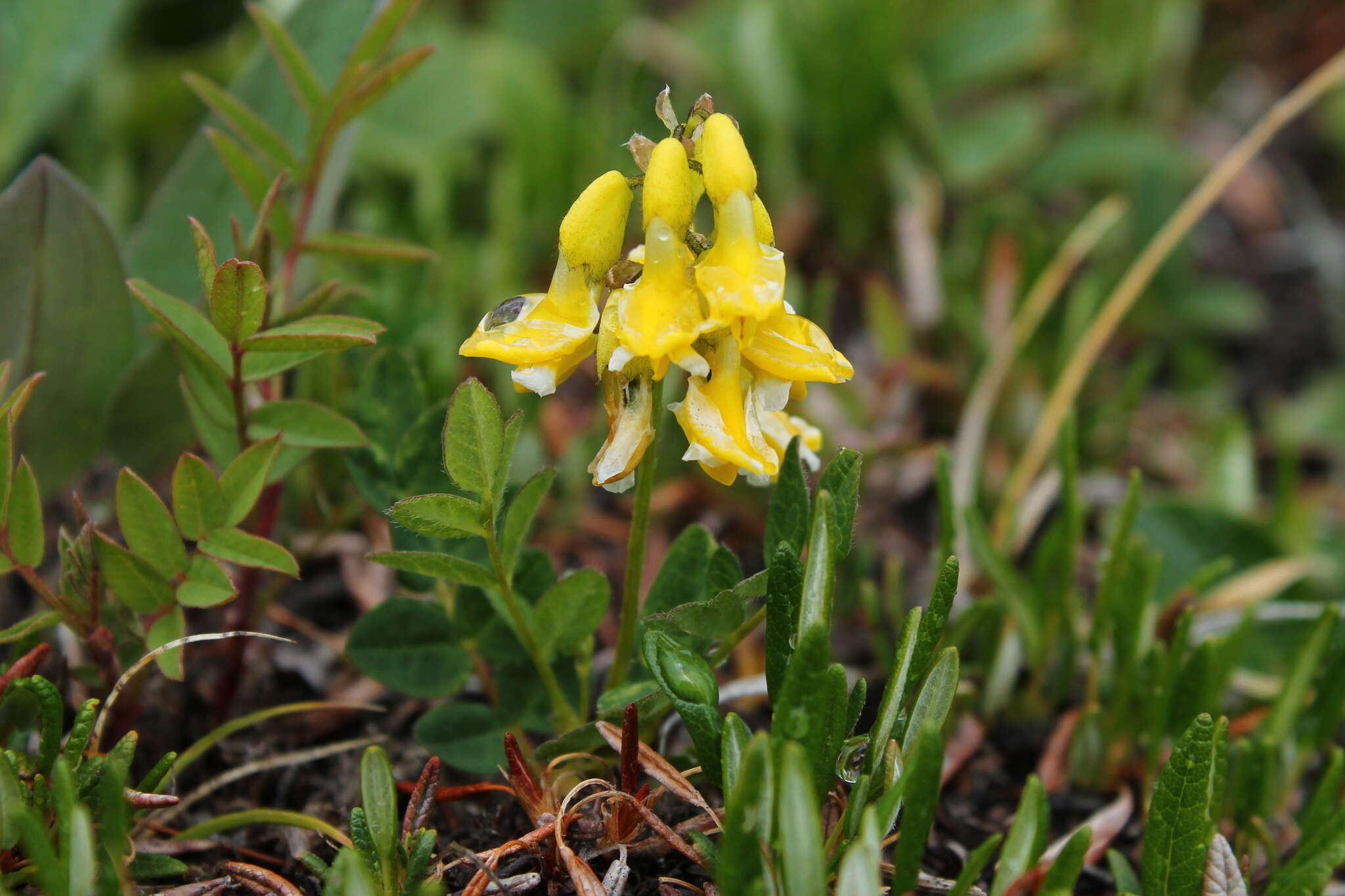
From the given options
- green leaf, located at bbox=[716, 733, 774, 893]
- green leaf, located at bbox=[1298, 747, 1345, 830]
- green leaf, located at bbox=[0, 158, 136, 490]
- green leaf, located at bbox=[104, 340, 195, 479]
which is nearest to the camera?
green leaf, located at bbox=[716, 733, 774, 893]

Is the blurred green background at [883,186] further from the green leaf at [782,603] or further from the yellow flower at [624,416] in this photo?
the green leaf at [782,603]

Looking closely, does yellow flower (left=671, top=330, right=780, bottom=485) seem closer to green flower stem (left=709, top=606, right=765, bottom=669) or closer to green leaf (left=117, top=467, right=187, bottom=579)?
green flower stem (left=709, top=606, right=765, bottom=669)

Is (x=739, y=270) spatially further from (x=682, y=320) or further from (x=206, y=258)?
(x=206, y=258)

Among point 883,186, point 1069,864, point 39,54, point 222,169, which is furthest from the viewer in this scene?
point 883,186

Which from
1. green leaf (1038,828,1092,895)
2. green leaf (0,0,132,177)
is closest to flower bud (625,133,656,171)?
green leaf (1038,828,1092,895)

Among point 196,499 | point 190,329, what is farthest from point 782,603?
point 190,329

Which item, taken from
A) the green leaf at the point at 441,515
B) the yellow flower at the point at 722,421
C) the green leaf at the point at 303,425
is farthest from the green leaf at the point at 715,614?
the green leaf at the point at 303,425
